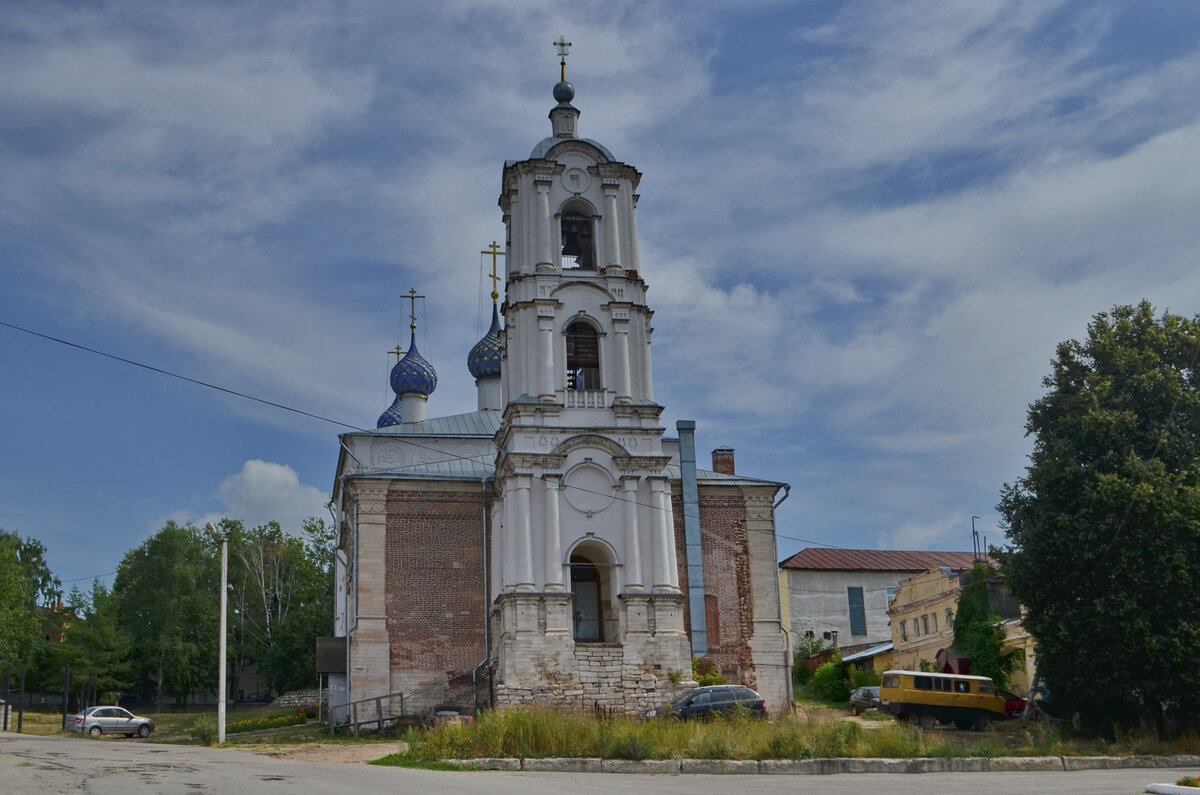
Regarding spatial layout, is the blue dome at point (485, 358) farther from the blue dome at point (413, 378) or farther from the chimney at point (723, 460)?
the chimney at point (723, 460)

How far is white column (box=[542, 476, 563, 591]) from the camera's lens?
93.1 feet

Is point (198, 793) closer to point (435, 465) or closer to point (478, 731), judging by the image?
point (478, 731)

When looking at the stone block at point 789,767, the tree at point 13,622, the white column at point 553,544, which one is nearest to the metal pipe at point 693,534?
the white column at point 553,544

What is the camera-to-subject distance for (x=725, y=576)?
105 ft

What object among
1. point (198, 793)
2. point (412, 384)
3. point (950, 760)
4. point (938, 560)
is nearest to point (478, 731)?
point (198, 793)

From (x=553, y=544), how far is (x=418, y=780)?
12.7 m

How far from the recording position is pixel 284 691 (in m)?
49.1

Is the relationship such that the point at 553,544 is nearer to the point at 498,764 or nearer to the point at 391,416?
the point at 498,764

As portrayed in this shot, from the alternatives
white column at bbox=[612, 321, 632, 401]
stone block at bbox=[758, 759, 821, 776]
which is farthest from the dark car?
white column at bbox=[612, 321, 632, 401]

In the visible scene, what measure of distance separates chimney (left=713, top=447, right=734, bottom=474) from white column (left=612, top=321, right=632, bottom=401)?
5962 mm

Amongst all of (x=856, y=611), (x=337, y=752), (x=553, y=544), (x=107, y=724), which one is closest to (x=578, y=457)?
(x=553, y=544)

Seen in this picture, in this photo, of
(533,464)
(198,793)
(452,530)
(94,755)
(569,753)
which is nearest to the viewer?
(198,793)

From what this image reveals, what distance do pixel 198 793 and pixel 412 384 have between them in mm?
26522

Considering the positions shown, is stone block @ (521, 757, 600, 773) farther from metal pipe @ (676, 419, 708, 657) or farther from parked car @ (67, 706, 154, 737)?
parked car @ (67, 706, 154, 737)
